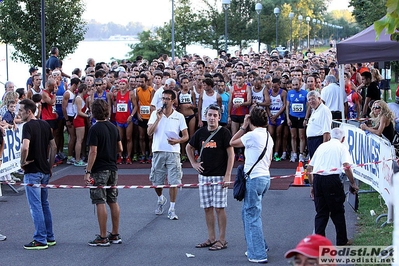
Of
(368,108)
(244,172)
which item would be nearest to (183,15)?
(368,108)

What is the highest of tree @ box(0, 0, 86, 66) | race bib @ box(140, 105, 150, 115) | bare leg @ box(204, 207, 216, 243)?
tree @ box(0, 0, 86, 66)

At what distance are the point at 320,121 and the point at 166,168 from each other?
2.86m

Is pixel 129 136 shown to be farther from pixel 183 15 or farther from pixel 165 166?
pixel 183 15

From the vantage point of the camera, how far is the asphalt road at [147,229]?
9367 millimetres

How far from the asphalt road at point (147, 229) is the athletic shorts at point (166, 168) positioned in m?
0.65

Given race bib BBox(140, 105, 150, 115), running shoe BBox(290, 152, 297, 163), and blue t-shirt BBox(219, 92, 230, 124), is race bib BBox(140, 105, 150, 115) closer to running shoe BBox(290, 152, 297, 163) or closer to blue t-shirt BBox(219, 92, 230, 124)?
blue t-shirt BBox(219, 92, 230, 124)

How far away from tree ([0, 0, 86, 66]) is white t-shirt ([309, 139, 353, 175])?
692 inches

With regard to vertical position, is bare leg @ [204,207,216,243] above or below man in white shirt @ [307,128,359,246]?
below

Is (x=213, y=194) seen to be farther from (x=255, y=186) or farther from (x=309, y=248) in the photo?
(x=309, y=248)

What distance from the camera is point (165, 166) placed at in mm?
11773

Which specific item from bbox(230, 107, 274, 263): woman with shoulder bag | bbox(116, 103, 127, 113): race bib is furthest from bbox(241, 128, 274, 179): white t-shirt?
bbox(116, 103, 127, 113): race bib

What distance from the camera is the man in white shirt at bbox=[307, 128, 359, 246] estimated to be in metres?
9.17

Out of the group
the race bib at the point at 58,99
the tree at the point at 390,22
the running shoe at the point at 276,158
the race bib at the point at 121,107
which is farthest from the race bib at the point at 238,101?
the tree at the point at 390,22

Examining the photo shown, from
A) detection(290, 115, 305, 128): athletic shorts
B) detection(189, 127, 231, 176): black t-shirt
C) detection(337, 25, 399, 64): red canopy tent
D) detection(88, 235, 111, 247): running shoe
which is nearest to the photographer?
detection(189, 127, 231, 176): black t-shirt
